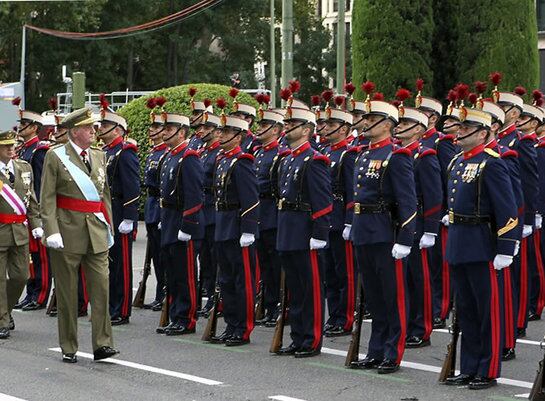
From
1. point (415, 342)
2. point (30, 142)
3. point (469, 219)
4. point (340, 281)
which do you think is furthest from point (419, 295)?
point (30, 142)

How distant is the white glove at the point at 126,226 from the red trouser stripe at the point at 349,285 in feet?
7.04

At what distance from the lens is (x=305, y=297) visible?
12.3 m

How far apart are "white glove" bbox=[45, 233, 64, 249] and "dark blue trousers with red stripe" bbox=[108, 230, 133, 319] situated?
2.95 m

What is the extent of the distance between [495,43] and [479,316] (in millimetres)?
12220

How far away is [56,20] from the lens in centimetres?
5366

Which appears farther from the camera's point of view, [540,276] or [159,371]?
[540,276]

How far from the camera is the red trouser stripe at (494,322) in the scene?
10594 millimetres

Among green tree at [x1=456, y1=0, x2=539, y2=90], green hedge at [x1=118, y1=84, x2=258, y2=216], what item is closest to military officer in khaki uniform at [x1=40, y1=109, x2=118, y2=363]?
green tree at [x1=456, y1=0, x2=539, y2=90]

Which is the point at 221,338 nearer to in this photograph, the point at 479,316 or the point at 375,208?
the point at 375,208

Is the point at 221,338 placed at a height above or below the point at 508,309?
below

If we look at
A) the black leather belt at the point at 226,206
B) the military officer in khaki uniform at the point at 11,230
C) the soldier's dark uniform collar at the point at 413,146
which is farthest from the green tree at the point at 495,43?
the black leather belt at the point at 226,206

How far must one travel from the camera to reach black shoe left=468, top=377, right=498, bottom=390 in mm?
10578

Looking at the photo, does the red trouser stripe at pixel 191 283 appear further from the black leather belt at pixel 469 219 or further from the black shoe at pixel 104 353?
the black leather belt at pixel 469 219

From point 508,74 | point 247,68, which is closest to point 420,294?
point 508,74
